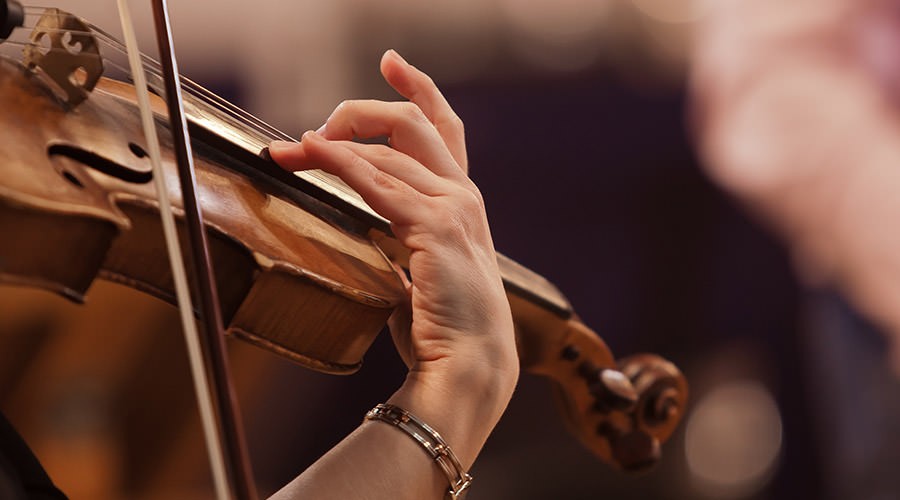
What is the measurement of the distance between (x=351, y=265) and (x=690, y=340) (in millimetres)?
1672

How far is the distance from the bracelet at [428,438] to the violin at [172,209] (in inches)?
1.8

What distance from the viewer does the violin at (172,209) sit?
1.71ft

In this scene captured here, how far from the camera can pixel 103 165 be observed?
1.93 ft

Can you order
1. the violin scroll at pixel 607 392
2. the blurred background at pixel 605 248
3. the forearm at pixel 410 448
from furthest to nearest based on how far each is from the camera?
the blurred background at pixel 605 248
the violin scroll at pixel 607 392
the forearm at pixel 410 448

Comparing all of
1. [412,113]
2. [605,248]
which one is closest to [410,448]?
[412,113]

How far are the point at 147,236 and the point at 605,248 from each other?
69.4 inches

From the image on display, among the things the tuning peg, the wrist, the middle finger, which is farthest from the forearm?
the tuning peg

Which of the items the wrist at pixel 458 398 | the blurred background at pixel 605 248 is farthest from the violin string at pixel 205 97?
the blurred background at pixel 605 248

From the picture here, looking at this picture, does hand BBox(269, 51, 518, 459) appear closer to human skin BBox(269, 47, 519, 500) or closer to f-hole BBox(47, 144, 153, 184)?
human skin BBox(269, 47, 519, 500)

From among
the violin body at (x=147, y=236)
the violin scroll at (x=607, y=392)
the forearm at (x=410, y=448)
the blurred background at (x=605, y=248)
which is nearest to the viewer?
the violin body at (x=147, y=236)

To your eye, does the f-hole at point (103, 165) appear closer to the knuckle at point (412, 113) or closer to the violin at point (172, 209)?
the violin at point (172, 209)

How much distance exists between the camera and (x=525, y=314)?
0.90 m

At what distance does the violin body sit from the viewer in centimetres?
51

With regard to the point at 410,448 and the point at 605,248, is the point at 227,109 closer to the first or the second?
the point at 410,448
